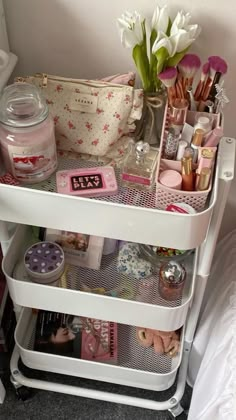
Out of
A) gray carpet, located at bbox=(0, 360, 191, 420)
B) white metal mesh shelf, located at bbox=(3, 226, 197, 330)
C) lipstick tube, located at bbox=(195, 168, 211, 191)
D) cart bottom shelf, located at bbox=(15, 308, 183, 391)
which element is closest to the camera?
lipstick tube, located at bbox=(195, 168, 211, 191)

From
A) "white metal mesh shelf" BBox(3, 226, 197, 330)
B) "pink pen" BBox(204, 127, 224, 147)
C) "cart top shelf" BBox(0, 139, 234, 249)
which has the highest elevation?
"pink pen" BBox(204, 127, 224, 147)

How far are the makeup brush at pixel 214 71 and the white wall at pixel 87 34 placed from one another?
0.09 m

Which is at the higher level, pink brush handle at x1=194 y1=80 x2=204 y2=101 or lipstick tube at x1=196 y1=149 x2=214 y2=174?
pink brush handle at x1=194 y1=80 x2=204 y2=101

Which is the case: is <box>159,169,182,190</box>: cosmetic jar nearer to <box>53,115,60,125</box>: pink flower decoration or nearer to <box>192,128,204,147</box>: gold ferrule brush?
<box>192,128,204,147</box>: gold ferrule brush

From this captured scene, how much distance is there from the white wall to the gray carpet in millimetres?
799

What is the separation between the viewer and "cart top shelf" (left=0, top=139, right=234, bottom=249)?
0.95 metres

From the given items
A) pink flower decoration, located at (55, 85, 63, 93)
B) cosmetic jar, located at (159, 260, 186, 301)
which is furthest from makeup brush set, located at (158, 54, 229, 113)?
cosmetic jar, located at (159, 260, 186, 301)

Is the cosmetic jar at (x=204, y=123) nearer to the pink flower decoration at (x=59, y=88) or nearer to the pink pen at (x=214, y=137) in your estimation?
the pink pen at (x=214, y=137)

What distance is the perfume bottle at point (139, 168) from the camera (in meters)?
1.02

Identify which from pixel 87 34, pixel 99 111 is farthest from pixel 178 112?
pixel 87 34

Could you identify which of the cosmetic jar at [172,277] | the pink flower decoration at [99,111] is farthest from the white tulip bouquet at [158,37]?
the cosmetic jar at [172,277]

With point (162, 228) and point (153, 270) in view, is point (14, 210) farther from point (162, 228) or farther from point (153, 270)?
point (153, 270)

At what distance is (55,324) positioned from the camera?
1421mm

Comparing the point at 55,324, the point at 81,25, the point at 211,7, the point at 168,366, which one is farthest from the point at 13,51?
the point at 168,366
